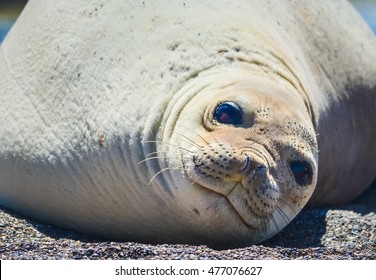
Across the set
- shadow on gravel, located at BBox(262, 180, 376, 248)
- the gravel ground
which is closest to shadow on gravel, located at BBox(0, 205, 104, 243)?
the gravel ground

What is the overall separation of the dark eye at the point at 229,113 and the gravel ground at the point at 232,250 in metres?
0.65

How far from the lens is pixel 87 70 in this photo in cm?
539

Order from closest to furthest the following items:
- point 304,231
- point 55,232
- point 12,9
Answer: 1. point 55,232
2. point 304,231
3. point 12,9

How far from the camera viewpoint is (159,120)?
16.5 feet

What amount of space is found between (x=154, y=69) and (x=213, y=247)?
1.00 meters

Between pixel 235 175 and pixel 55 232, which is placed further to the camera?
pixel 55 232

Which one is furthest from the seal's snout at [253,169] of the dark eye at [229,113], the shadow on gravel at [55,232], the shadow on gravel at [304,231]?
the shadow on gravel at [55,232]

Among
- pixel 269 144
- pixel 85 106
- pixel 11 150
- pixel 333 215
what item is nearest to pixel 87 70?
pixel 85 106

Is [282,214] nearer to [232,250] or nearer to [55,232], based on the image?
[232,250]

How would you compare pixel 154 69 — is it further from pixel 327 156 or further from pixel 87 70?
pixel 327 156

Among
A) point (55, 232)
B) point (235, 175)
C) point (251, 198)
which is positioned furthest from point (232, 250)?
point (55, 232)

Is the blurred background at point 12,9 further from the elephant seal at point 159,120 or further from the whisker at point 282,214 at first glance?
the whisker at point 282,214

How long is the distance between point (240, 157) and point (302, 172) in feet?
1.73

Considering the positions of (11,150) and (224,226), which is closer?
(224,226)
